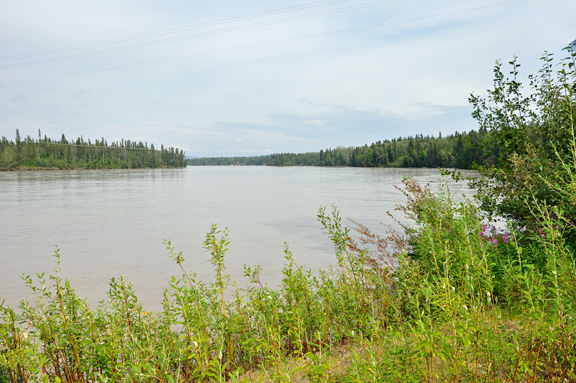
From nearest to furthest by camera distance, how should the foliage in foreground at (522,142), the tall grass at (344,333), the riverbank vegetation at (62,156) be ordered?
the tall grass at (344,333)
the foliage in foreground at (522,142)
the riverbank vegetation at (62,156)

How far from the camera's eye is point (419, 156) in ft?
419

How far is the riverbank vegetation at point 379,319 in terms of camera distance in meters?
2.70

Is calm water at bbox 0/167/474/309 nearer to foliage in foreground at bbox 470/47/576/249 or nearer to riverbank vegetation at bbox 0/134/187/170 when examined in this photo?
foliage in foreground at bbox 470/47/576/249

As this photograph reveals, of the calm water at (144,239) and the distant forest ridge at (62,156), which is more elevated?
the distant forest ridge at (62,156)

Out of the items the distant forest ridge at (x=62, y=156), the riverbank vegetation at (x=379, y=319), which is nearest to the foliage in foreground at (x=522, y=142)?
the riverbank vegetation at (x=379, y=319)

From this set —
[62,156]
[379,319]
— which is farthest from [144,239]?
[62,156]

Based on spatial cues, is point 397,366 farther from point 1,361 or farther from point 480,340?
point 1,361

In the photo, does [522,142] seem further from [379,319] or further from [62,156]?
[62,156]

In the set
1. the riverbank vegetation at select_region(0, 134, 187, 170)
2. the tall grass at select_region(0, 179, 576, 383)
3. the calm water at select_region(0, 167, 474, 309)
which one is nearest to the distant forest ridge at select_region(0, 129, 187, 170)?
the riverbank vegetation at select_region(0, 134, 187, 170)

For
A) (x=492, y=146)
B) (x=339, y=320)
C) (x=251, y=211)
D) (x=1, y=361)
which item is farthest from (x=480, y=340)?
(x=251, y=211)

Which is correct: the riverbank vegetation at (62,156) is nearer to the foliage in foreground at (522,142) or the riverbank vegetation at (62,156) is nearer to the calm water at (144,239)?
the calm water at (144,239)

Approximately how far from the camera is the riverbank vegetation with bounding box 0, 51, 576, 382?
2.70 meters

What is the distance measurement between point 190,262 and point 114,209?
14.0 m

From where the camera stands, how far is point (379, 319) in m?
4.23
